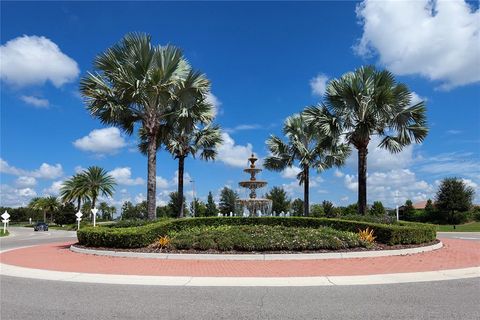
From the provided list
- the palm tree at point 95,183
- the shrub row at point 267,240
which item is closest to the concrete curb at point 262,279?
the shrub row at point 267,240

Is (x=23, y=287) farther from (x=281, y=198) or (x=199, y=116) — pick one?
(x=281, y=198)

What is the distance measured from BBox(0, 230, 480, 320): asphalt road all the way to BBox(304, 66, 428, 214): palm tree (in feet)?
44.9

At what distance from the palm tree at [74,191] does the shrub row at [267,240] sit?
46525 millimetres

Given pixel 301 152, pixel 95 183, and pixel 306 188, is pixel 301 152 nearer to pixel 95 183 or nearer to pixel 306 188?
pixel 306 188

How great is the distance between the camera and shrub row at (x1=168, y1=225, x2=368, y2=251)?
14.6m

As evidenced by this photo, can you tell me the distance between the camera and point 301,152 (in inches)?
1266

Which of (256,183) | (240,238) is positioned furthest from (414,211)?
(240,238)

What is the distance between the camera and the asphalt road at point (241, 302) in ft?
22.2

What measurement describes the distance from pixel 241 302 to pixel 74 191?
55915 millimetres

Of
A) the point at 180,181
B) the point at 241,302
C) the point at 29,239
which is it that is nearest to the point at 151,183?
the point at 180,181

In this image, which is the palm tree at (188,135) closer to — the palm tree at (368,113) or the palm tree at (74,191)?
the palm tree at (368,113)

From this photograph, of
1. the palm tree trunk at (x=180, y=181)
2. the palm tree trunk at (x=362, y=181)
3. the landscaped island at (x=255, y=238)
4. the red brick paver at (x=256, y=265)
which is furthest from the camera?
the palm tree trunk at (x=180, y=181)

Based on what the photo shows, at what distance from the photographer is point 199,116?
2323 centimetres

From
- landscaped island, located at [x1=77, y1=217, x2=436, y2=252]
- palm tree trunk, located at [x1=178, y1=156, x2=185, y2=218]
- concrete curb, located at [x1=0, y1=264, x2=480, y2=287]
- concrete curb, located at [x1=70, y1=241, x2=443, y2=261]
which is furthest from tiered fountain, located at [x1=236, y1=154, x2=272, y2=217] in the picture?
concrete curb, located at [x1=0, y1=264, x2=480, y2=287]
